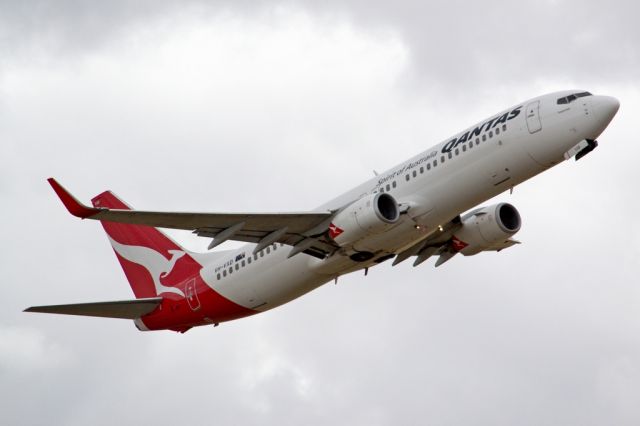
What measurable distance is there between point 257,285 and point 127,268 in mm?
10729

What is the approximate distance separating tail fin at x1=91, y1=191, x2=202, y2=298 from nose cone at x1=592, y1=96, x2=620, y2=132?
19798 millimetres

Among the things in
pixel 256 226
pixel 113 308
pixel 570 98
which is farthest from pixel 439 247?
pixel 113 308

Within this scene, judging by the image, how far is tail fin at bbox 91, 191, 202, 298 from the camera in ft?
176

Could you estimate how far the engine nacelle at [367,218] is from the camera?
43.2 metres

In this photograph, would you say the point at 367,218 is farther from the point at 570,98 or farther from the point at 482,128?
the point at 570,98

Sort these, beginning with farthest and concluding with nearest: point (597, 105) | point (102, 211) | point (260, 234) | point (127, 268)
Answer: point (127, 268), point (260, 234), point (597, 105), point (102, 211)

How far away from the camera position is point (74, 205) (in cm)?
4025

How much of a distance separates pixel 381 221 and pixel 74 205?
37.3 ft

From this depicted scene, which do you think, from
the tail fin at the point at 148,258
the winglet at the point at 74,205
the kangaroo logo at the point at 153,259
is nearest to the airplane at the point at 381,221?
the winglet at the point at 74,205

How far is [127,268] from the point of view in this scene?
186ft

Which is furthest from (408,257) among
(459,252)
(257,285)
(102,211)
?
(102,211)

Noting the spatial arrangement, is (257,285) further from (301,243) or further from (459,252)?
(459,252)

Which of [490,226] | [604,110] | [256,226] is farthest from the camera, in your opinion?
[490,226]

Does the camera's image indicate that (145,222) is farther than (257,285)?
No
